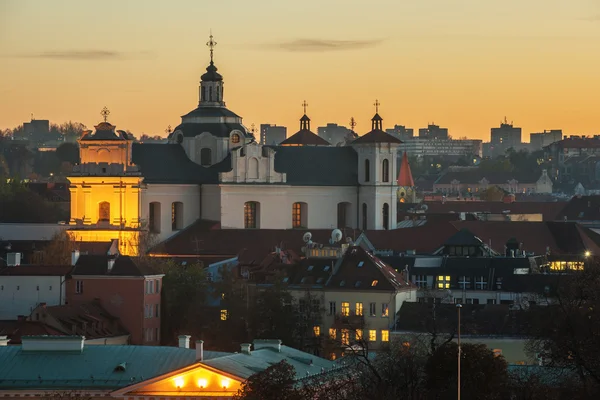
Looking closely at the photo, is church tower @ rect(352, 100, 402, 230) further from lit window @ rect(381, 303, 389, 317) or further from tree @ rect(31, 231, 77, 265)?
lit window @ rect(381, 303, 389, 317)

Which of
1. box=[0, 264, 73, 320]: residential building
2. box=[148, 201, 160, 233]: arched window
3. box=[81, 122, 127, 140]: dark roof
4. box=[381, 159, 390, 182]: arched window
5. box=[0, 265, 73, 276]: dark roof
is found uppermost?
box=[81, 122, 127, 140]: dark roof

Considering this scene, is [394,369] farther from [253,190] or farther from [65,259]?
[253,190]

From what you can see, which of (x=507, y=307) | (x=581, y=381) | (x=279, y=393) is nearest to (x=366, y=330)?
(x=507, y=307)

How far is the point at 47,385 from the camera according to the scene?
225 ft

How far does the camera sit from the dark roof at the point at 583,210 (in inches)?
6933

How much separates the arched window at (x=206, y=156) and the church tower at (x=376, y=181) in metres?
7.45

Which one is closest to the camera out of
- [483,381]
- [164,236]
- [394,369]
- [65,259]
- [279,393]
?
[279,393]

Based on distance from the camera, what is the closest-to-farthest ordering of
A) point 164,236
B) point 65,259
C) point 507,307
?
point 507,307, point 65,259, point 164,236

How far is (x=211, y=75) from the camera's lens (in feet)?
437

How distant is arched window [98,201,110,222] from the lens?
124 metres

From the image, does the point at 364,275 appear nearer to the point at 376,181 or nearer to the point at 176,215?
the point at 176,215

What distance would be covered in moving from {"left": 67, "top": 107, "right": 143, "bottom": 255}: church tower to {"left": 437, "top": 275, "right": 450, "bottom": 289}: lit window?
18.8 metres

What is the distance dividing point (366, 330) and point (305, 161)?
36280mm

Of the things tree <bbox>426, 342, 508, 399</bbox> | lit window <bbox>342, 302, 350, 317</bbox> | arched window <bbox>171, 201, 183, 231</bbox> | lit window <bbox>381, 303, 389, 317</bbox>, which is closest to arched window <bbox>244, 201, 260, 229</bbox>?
arched window <bbox>171, 201, 183, 231</bbox>
